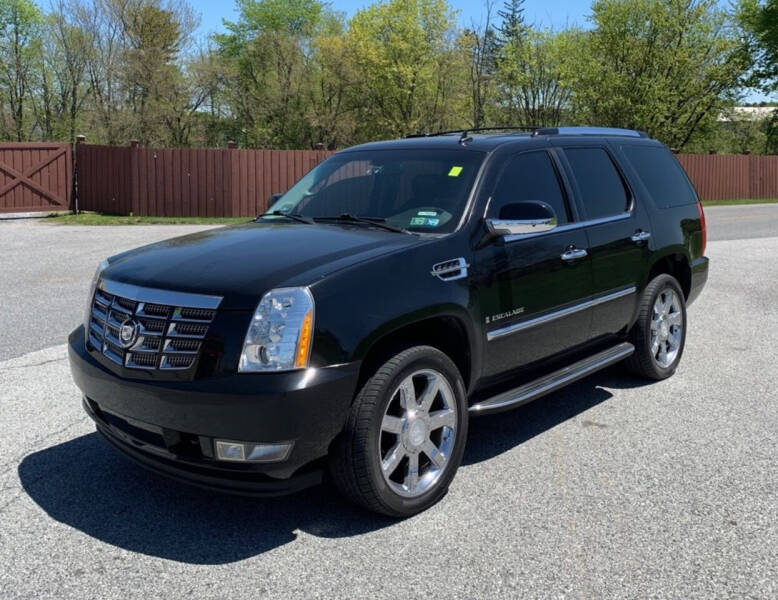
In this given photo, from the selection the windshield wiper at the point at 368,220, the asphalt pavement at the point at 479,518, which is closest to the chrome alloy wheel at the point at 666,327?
the asphalt pavement at the point at 479,518

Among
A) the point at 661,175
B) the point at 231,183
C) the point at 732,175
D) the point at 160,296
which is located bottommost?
the point at 160,296

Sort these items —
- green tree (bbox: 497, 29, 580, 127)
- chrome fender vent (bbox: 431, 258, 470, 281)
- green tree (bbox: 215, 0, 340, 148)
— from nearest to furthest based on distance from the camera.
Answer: chrome fender vent (bbox: 431, 258, 470, 281)
green tree (bbox: 497, 29, 580, 127)
green tree (bbox: 215, 0, 340, 148)

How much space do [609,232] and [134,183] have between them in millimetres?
18892

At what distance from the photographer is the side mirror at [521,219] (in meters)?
3.97

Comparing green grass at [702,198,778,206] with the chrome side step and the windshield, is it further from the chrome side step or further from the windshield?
the windshield

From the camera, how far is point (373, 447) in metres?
3.30

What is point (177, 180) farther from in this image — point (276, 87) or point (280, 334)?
point (276, 87)

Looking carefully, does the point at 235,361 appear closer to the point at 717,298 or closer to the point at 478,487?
the point at 478,487

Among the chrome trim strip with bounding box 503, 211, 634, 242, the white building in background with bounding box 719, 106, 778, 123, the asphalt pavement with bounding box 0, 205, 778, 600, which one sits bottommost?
the asphalt pavement with bounding box 0, 205, 778, 600

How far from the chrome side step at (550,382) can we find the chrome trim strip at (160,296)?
154 cm

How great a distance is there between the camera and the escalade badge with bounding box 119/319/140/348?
335cm

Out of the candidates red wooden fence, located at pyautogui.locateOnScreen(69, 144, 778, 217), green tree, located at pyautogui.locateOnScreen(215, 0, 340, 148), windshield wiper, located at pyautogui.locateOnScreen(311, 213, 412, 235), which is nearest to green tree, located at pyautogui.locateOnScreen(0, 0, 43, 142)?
green tree, located at pyautogui.locateOnScreen(215, 0, 340, 148)

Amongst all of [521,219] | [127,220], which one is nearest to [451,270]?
[521,219]

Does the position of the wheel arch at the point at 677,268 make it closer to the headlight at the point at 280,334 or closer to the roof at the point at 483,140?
the roof at the point at 483,140
